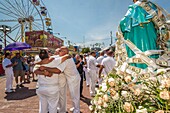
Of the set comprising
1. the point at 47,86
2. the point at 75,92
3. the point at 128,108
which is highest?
the point at 128,108

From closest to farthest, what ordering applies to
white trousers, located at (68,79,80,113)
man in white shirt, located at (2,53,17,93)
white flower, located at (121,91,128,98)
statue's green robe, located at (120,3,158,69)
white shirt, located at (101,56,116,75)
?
white flower, located at (121,91,128,98) → statue's green robe, located at (120,3,158,69) → white trousers, located at (68,79,80,113) → white shirt, located at (101,56,116,75) → man in white shirt, located at (2,53,17,93)

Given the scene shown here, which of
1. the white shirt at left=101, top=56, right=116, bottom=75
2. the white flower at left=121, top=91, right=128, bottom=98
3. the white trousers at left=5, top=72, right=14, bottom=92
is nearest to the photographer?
the white flower at left=121, top=91, right=128, bottom=98

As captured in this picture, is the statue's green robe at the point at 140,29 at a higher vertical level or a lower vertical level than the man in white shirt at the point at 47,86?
higher

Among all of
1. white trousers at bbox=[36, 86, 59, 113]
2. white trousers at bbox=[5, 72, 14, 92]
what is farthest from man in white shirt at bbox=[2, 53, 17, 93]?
white trousers at bbox=[36, 86, 59, 113]

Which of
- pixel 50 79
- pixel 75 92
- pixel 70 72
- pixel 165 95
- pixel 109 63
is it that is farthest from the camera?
pixel 109 63

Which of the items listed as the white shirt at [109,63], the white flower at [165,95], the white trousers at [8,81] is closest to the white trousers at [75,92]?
the white shirt at [109,63]

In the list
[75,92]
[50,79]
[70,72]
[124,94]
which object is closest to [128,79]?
[124,94]

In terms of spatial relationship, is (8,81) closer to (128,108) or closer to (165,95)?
(128,108)

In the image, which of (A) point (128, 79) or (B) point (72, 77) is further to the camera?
(B) point (72, 77)

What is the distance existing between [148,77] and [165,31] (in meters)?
0.70

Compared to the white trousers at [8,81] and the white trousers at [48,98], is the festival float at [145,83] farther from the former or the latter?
the white trousers at [8,81]

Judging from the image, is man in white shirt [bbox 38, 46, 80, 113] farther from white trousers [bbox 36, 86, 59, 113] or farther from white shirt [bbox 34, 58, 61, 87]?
white trousers [bbox 36, 86, 59, 113]

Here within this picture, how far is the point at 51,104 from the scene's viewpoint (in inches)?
129

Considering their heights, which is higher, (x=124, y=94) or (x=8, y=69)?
(x=124, y=94)
